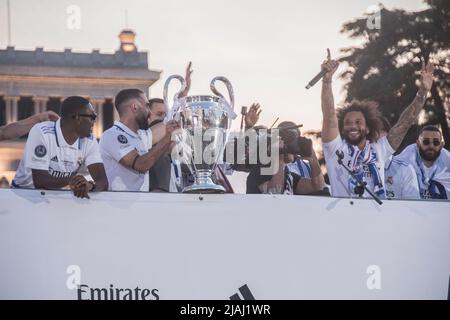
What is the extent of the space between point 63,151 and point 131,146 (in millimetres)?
612

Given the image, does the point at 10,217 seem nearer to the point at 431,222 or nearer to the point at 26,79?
the point at 431,222

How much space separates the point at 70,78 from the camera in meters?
66.6

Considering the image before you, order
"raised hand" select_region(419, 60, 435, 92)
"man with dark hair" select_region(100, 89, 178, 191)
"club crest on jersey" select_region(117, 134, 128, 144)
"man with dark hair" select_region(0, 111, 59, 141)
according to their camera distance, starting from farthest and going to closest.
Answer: "raised hand" select_region(419, 60, 435, 92) → "club crest on jersey" select_region(117, 134, 128, 144) → "man with dark hair" select_region(0, 111, 59, 141) → "man with dark hair" select_region(100, 89, 178, 191)

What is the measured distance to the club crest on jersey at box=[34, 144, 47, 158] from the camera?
603 centimetres

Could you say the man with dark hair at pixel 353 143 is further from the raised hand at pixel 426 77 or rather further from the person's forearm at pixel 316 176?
the person's forearm at pixel 316 176

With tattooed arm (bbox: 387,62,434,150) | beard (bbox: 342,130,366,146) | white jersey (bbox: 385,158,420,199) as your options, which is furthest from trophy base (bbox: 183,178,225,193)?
tattooed arm (bbox: 387,62,434,150)

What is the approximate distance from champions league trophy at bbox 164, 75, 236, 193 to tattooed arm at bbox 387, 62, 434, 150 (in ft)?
6.53

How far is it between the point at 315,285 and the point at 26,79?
205 feet

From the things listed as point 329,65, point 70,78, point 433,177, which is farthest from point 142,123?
point 70,78

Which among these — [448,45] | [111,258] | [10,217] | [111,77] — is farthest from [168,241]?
[111,77]

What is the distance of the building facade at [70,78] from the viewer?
6612 cm

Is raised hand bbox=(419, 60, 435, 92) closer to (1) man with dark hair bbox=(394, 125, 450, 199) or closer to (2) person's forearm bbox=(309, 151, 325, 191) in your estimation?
(1) man with dark hair bbox=(394, 125, 450, 199)

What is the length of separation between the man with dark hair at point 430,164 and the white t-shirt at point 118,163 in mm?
2152

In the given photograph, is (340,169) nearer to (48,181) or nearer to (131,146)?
(131,146)
